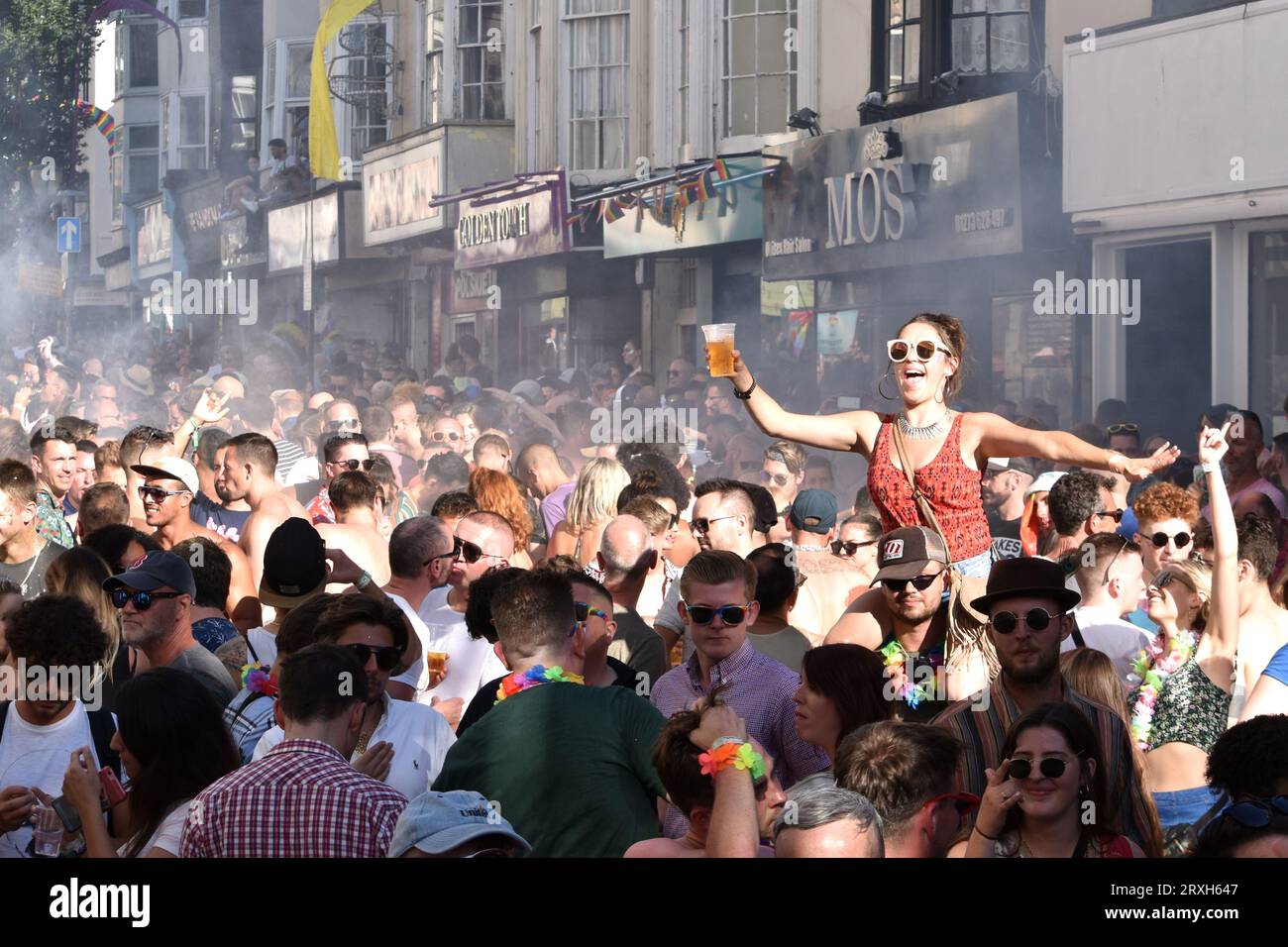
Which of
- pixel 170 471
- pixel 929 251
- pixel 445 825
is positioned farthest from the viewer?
pixel 929 251

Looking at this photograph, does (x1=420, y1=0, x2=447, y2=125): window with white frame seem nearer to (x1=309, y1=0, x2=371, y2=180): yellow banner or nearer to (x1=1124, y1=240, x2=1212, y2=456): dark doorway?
(x1=309, y1=0, x2=371, y2=180): yellow banner

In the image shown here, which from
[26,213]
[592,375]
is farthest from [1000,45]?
[26,213]

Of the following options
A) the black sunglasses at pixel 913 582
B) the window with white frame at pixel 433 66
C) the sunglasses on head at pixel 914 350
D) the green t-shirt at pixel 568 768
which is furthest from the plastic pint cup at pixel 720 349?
the window with white frame at pixel 433 66

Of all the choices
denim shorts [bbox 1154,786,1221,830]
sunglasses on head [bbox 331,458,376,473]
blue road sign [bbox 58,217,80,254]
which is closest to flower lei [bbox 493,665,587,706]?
denim shorts [bbox 1154,786,1221,830]

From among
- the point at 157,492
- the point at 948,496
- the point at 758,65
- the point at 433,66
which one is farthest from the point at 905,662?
the point at 433,66

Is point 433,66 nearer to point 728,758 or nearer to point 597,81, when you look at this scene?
point 597,81

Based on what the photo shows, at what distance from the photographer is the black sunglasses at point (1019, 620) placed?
416 centimetres

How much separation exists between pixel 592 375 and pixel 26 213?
13613mm

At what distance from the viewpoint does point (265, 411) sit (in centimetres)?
1883

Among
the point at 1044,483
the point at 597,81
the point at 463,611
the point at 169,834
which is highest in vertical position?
the point at 597,81

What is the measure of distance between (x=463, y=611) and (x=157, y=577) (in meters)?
1.20

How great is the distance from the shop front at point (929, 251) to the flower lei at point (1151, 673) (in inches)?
263

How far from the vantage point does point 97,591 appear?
539cm
